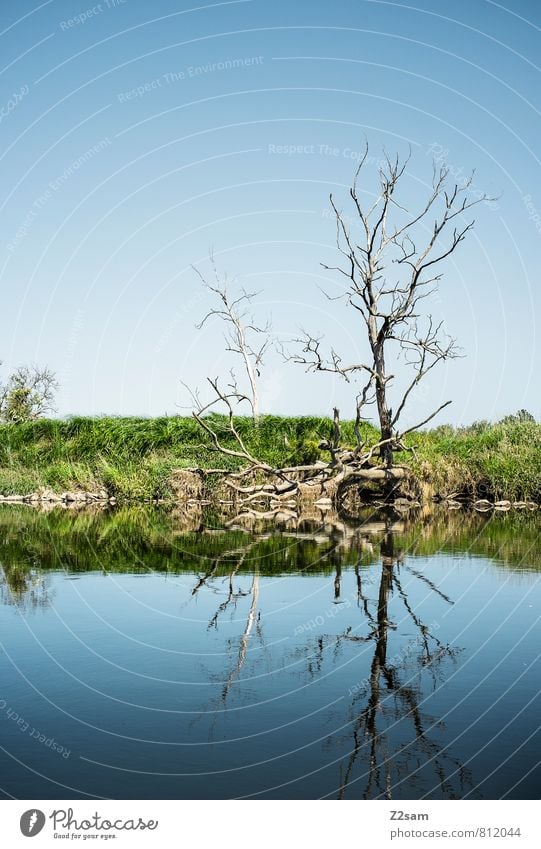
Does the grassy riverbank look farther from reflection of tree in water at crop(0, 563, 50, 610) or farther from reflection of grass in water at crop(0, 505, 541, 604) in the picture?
reflection of tree in water at crop(0, 563, 50, 610)

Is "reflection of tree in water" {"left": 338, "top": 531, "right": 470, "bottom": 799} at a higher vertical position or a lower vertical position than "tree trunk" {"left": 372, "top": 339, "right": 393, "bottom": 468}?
lower

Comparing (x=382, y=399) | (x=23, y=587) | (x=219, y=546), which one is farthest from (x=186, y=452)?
(x=23, y=587)

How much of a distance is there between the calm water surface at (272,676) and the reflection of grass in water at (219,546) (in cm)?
14

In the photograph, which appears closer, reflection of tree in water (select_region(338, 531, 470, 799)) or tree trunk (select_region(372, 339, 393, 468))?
reflection of tree in water (select_region(338, 531, 470, 799))

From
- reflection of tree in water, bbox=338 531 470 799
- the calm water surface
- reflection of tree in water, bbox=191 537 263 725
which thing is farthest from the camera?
reflection of tree in water, bbox=191 537 263 725

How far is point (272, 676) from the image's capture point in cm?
880

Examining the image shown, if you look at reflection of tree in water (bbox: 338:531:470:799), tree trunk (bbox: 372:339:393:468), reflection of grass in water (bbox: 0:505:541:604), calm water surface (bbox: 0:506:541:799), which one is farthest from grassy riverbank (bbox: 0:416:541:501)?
reflection of tree in water (bbox: 338:531:470:799)

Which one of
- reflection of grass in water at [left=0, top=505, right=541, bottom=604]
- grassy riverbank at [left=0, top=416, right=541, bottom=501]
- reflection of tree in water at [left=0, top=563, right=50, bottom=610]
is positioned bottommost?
reflection of tree in water at [left=0, top=563, right=50, bottom=610]

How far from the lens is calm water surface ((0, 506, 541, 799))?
635 centimetres

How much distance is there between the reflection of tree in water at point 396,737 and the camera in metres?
6.12

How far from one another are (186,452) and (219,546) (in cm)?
1787

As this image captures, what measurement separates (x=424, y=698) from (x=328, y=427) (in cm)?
2924

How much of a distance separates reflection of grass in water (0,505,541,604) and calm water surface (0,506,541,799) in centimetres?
14

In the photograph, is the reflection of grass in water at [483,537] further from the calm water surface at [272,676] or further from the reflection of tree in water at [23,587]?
the reflection of tree in water at [23,587]
